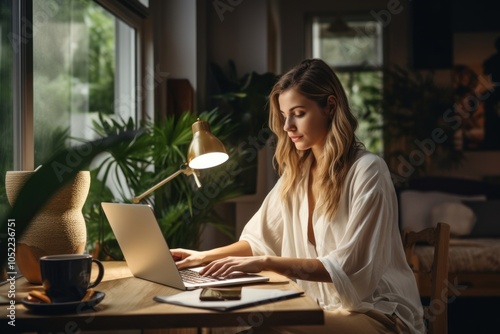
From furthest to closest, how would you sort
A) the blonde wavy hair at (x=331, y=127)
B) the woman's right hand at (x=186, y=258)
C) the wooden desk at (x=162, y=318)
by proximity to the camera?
the blonde wavy hair at (x=331, y=127) < the woman's right hand at (x=186, y=258) < the wooden desk at (x=162, y=318)

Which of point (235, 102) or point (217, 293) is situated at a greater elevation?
point (235, 102)

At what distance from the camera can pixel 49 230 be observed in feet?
4.92

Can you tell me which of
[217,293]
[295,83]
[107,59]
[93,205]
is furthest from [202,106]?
[217,293]

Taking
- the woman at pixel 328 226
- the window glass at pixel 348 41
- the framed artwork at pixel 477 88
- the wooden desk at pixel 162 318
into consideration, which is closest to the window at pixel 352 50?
the window glass at pixel 348 41

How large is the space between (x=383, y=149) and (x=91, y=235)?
4677mm

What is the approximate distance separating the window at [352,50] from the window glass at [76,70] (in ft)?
13.0

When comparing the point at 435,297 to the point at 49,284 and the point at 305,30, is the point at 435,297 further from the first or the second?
the point at 305,30

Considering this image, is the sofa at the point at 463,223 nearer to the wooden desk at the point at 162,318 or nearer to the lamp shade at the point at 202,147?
the lamp shade at the point at 202,147

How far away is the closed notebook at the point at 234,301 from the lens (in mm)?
1153

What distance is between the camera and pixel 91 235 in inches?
104

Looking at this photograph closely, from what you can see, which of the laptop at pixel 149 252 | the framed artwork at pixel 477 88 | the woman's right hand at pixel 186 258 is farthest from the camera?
the framed artwork at pixel 477 88

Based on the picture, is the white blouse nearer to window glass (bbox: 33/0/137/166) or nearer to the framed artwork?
window glass (bbox: 33/0/137/166)

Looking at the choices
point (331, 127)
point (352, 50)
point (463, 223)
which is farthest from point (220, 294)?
point (352, 50)

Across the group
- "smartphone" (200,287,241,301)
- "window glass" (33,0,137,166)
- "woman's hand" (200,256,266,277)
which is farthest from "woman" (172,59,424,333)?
"window glass" (33,0,137,166)
